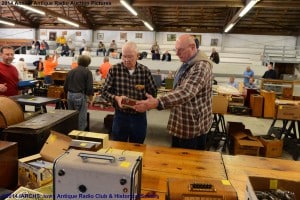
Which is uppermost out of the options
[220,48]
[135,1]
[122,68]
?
[135,1]

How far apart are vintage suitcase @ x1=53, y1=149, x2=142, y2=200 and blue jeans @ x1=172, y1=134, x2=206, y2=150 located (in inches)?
49.0

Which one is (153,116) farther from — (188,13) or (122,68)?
(188,13)

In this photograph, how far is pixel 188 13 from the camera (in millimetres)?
12648

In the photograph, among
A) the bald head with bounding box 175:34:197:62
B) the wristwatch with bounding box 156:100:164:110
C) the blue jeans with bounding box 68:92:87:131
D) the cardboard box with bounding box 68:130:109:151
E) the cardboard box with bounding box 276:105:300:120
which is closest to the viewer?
the cardboard box with bounding box 68:130:109:151

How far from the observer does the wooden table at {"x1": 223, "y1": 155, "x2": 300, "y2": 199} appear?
4.96 feet

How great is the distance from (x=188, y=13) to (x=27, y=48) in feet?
29.7

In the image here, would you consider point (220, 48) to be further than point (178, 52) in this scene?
Yes

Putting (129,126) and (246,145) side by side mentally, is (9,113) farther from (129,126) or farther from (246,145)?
(246,145)

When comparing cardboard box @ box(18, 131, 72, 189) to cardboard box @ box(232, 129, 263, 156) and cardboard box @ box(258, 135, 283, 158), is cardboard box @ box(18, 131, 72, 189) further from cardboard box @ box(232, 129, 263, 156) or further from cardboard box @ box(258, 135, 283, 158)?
cardboard box @ box(258, 135, 283, 158)

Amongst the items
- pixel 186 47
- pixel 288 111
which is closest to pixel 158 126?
pixel 288 111

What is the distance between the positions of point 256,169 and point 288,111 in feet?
9.64

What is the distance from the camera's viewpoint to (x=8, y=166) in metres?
1.25

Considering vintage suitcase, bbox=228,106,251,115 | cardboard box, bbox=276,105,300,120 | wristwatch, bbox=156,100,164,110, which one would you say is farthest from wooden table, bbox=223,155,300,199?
cardboard box, bbox=276,105,300,120

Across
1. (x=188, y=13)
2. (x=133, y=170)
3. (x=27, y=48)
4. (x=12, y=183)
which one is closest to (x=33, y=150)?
(x=12, y=183)
